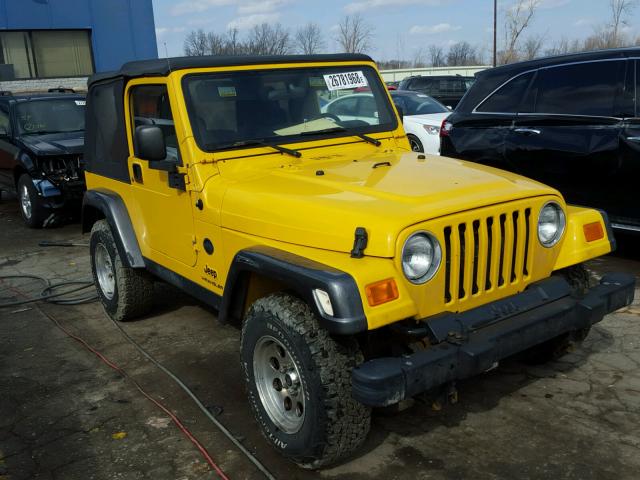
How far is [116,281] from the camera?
16.0ft

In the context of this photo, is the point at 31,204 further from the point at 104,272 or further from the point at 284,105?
the point at 284,105

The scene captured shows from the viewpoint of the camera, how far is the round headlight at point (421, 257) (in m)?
2.69

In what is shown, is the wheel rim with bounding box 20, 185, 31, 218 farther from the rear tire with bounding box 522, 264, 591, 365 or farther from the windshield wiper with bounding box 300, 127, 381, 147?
the rear tire with bounding box 522, 264, 591, 365

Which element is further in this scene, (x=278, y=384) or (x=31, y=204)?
(x=31, y=204)

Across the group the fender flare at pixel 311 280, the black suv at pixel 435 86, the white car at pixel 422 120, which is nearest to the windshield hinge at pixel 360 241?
the fender flare at pixel 311 280

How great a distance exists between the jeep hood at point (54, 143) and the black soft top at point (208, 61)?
473 cm

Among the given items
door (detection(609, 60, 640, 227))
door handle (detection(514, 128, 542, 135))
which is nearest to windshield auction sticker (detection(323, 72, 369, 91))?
door handle (detection(514, 128, 542, 135))

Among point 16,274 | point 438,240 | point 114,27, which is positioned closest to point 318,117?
point 438,240

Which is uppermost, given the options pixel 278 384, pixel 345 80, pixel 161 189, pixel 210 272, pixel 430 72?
pixel 430 72

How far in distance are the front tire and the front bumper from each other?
0.55ft

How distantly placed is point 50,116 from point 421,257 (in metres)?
8.47

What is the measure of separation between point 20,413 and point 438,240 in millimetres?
2712

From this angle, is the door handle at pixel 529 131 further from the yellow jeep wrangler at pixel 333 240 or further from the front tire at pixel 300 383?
the front tire at pixel 300 383

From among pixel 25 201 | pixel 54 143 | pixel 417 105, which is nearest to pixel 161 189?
pixel 54 143
